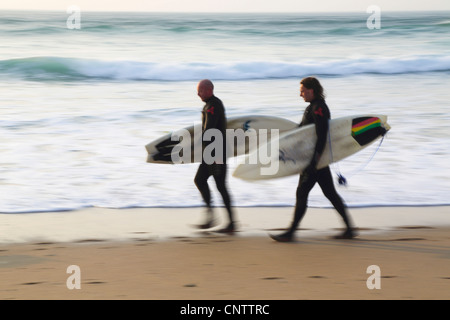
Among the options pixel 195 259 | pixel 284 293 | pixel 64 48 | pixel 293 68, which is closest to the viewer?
pixel 284 293

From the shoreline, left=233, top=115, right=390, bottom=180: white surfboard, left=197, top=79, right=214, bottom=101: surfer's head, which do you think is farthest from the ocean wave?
left=197, top=79, right=214, bottom=101: surfer's head

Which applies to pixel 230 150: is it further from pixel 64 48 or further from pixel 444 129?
pixel 64 48

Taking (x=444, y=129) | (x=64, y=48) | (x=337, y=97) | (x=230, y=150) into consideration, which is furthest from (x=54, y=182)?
(x=64, y=48)

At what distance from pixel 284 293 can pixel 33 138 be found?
25.2 feet

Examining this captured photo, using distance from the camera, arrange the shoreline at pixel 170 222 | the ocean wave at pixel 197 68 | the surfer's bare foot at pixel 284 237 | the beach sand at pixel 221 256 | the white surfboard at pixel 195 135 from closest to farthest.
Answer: the beach sand at pixel 221 256, the surfer's bare foot at pixel 284 237, the shoreline at pixel 170 222, the white surfboard at pixel 195 135, the ocean wave at pixel 197 68

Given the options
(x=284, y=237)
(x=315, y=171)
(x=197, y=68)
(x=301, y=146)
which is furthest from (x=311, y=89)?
(x=197, y=68)

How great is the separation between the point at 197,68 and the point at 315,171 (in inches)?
797

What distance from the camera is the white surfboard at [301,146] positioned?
5.29 meters

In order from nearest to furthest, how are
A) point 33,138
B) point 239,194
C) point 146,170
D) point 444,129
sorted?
point 239,194
point 146,170
point 33,138
point 444,129

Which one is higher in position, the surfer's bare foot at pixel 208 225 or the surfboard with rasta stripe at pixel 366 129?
the surfboard with rasta stripe at pixel 366 129

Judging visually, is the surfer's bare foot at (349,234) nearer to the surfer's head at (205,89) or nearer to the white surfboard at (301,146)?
the white surfboard at (301,146)

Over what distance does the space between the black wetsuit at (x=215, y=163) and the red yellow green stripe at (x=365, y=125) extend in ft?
4.12

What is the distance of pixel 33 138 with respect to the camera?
1049cm

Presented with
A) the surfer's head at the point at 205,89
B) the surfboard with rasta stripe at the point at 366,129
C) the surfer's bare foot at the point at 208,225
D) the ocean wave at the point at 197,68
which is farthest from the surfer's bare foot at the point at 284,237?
the ocean wave at the point at 197,68
